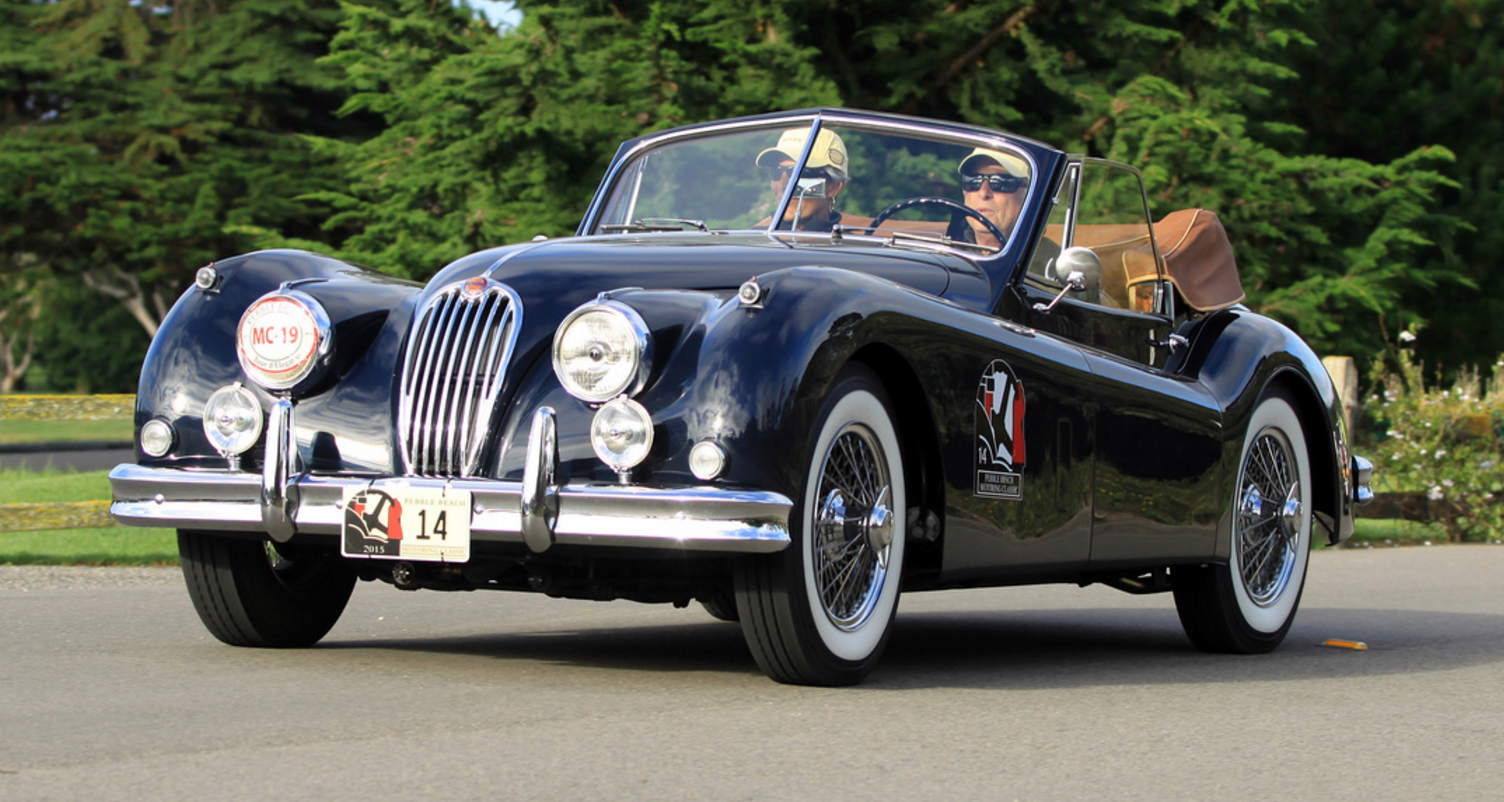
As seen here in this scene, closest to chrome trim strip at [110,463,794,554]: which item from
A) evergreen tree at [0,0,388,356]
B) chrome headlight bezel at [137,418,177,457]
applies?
chrome headlight bezel at [137,418,177,457]

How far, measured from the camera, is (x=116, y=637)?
592 cm

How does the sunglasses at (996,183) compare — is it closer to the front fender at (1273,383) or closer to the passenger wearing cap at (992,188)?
the passenger wearing cap at (992,188)

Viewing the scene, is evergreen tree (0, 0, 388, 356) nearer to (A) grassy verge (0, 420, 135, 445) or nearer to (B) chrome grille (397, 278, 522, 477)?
(A) grassy verge (0, 420, 135, 445)

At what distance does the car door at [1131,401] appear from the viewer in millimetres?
6055

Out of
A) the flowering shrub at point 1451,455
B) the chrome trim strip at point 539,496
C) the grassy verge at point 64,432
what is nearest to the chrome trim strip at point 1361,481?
the chrome trim strip at point 539,496

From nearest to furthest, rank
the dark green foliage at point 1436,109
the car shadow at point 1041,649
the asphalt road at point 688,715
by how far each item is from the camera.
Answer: the asphalt road at point 688,715
the car shadow at point 1041,649
the dark green foliage at point 1436,109

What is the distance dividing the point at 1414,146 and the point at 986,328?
23.5 meters

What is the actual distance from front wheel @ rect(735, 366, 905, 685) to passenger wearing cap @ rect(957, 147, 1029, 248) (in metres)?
1.57

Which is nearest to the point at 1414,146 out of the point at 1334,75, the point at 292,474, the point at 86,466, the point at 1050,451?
the point at 1334,75

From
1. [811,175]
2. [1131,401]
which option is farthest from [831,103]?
[1131,401]

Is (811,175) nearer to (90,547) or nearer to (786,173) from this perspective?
(786,173)

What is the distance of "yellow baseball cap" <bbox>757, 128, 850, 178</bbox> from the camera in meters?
6.48

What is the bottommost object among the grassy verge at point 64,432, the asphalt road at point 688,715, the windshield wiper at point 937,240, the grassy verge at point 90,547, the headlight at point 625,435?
the grassy verge at point 64,432

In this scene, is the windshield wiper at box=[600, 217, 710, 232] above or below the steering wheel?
below
